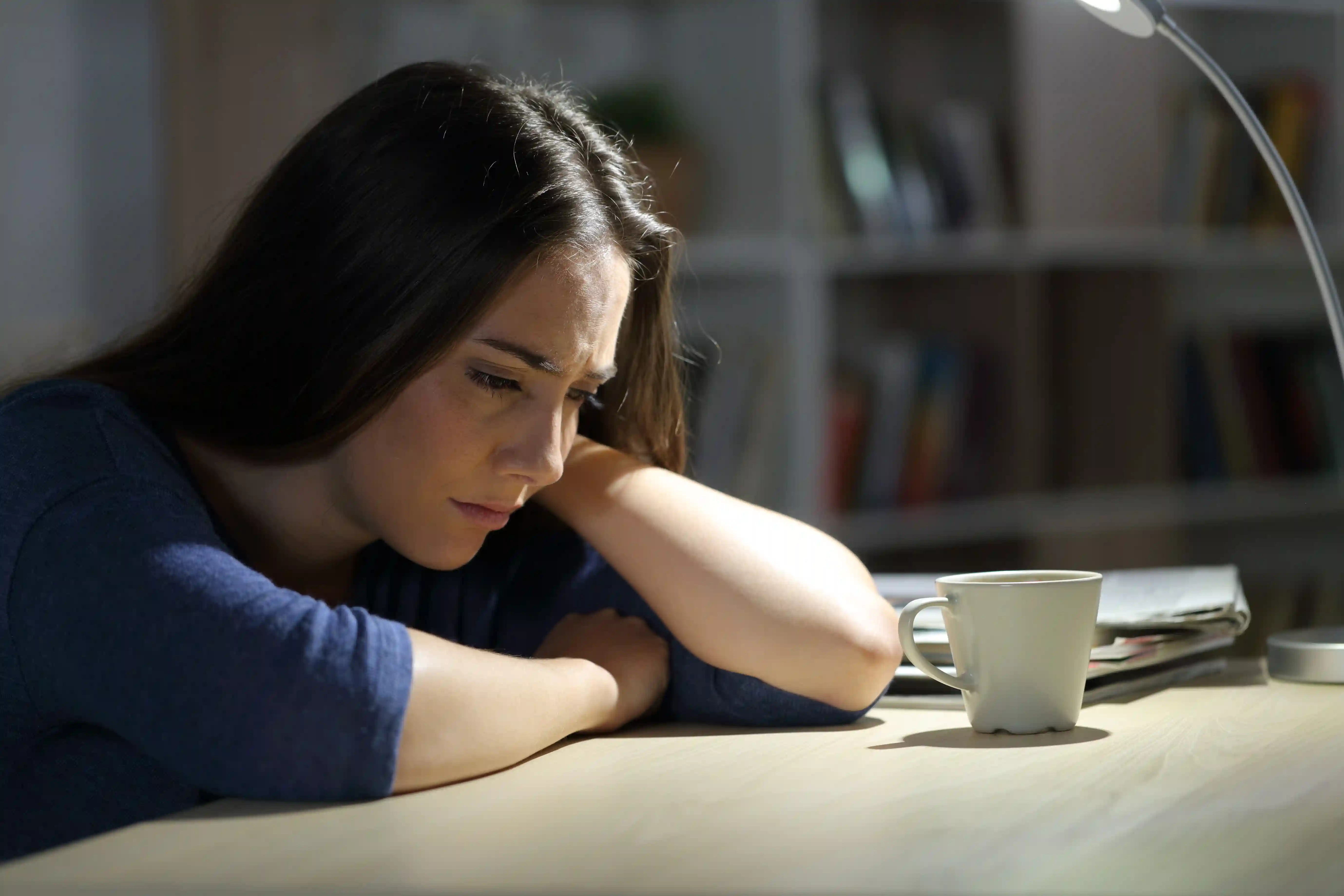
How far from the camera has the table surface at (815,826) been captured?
61cm

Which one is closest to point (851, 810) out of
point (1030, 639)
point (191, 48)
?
point (1030, 639)

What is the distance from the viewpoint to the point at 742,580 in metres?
1.00

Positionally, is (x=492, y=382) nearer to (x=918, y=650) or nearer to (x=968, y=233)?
(x=918, y=650)

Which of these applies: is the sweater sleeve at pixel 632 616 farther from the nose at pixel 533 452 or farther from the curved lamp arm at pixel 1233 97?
the curved lamp arm at pixel 1233 97

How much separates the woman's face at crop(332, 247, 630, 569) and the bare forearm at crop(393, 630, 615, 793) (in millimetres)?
154

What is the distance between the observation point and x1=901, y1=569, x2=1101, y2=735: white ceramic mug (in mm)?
887

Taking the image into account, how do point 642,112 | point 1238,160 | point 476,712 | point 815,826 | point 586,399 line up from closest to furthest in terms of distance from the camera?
point 815,826, point 476,712, point 586,399, point 642,112, point 1238,160

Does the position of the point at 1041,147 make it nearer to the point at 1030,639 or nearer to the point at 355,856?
the point at 1030,639

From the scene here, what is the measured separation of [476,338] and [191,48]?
5.69 ft

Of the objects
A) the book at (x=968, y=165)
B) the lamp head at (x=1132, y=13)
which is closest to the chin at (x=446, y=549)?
the lamp head at (x=1132, y=13)

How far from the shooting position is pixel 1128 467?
296 centimetres

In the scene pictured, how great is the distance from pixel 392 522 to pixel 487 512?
0.07 meters

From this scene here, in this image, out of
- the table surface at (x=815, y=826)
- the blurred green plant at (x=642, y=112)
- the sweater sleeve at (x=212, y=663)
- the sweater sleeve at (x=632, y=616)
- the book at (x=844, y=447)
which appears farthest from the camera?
the book at (x=844, y=447)

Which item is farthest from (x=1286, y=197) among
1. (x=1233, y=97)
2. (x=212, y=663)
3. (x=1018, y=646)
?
(x=212, y=663)
